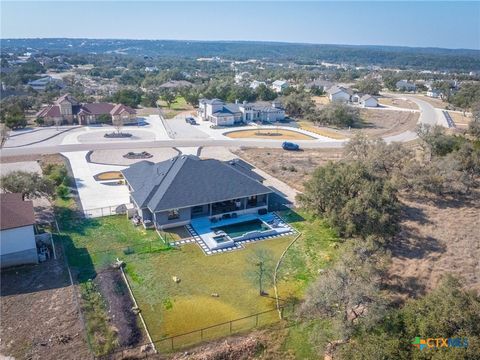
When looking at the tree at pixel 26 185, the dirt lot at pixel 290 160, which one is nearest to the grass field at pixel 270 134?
the dirt lot at pixel 290 160

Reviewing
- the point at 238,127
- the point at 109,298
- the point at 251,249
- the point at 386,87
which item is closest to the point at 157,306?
the point at 109,298

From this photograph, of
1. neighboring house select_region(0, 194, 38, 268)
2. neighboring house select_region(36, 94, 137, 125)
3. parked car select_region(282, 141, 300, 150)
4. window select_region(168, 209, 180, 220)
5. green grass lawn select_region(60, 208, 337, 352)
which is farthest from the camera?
neighboring house select_region(36, 94, 137, 125)

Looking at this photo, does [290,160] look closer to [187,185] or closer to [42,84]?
[187,185]

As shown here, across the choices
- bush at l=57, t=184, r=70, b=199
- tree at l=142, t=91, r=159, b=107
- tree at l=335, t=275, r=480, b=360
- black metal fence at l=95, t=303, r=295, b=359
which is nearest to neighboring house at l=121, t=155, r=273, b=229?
bush at l=57, t=184, r=70, b=199

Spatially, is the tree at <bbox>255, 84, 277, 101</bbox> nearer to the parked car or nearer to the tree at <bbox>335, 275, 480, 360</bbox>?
the parked car

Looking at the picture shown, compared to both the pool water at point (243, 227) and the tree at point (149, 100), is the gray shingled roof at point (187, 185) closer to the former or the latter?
the pool water at point (243, 227)

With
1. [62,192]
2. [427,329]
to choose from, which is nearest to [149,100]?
[62,192]

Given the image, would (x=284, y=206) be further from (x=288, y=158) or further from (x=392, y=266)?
(x=288, y=158)
